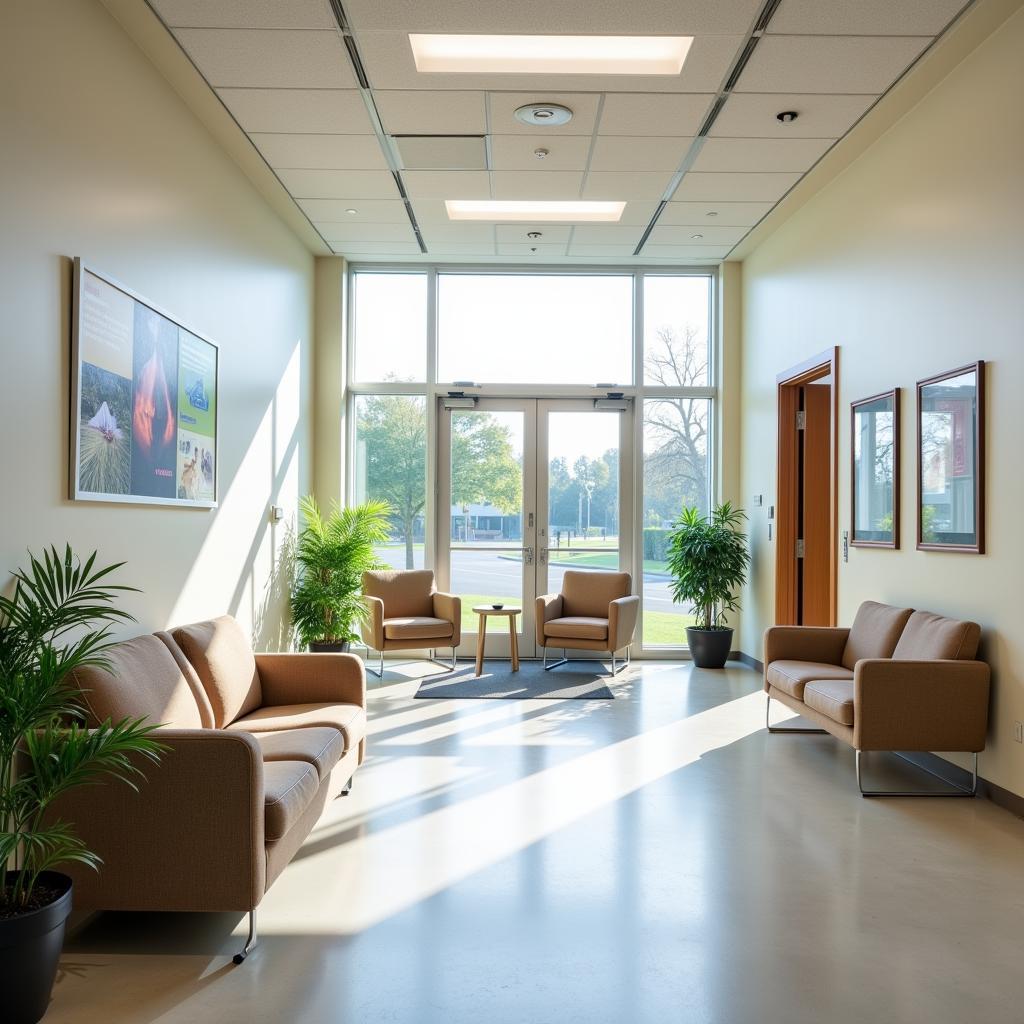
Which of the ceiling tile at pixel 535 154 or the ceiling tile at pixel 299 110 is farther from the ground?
the ceiling tile at pixel 535 154

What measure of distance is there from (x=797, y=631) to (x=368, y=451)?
15.1 ft

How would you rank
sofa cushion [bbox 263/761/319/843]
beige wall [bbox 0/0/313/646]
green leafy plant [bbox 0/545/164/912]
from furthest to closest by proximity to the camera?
beige wall [bbox 0/0/313/646], sofa cushion [bbox 263/761/319/843], green leafy plant [bbox 0/545/164/912]

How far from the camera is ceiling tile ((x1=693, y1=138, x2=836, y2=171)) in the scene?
5.62 meters

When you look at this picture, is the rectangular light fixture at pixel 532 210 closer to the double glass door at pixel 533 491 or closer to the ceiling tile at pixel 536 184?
the ceiling tile at pixel 536 184

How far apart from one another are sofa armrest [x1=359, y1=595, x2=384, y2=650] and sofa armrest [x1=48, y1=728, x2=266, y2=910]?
16.1 feet

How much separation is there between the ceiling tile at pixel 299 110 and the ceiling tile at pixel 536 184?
1204 mm

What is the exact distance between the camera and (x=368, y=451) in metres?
8.84

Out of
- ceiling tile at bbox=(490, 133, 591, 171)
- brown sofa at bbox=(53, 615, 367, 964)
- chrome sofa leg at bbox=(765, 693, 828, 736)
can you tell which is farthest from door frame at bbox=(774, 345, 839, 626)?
brown sofa at bbox=(53, 615, 367, 964)

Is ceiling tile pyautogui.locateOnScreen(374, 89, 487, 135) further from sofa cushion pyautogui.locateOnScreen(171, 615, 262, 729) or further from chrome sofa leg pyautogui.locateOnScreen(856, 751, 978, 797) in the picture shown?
chrome sofa leg pyautogui.locateOnScreen(856, 751, 978, 797)

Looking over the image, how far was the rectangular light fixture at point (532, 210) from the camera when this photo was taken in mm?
7145

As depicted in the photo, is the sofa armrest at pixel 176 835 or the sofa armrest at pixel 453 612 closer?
the sofa armrest at pixel 176 835

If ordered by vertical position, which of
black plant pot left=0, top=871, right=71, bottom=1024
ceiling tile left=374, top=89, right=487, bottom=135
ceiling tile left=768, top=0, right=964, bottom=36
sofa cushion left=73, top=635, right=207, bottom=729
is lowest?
black plant pot left=0, top=871, right=71, bottom=1024

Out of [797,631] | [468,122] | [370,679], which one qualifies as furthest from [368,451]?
[797,631]

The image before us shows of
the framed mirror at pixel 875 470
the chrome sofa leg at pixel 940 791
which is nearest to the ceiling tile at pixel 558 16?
the framed mirror at pixel 875 470
